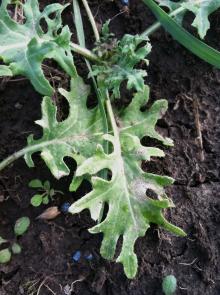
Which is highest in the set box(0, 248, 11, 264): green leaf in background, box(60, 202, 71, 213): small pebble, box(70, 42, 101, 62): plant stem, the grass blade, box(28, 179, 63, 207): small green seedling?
the grass blade

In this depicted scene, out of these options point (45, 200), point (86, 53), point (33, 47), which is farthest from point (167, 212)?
point (33, 47)

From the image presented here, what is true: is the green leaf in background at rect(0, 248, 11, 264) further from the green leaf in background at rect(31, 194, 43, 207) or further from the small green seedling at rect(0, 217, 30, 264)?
the green leaf in background at rect(31, 194, 43, 207)

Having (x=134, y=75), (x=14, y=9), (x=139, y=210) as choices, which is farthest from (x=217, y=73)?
(x=14, y=9)

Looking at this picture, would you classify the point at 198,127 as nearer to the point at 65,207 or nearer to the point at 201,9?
the point at 201,9

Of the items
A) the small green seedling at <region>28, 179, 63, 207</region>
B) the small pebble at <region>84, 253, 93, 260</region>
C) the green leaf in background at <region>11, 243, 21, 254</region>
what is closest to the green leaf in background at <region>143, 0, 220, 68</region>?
the small green seedling at <region>28, 179, 63, 207</region>

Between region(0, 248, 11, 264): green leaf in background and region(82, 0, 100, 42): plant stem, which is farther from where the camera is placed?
region(82, 0, 100, 42): plant stem

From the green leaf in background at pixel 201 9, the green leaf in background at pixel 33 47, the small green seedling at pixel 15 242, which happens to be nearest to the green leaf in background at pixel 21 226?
the small green seedling at pixel 15 242

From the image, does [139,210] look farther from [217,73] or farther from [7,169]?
[217,73]
